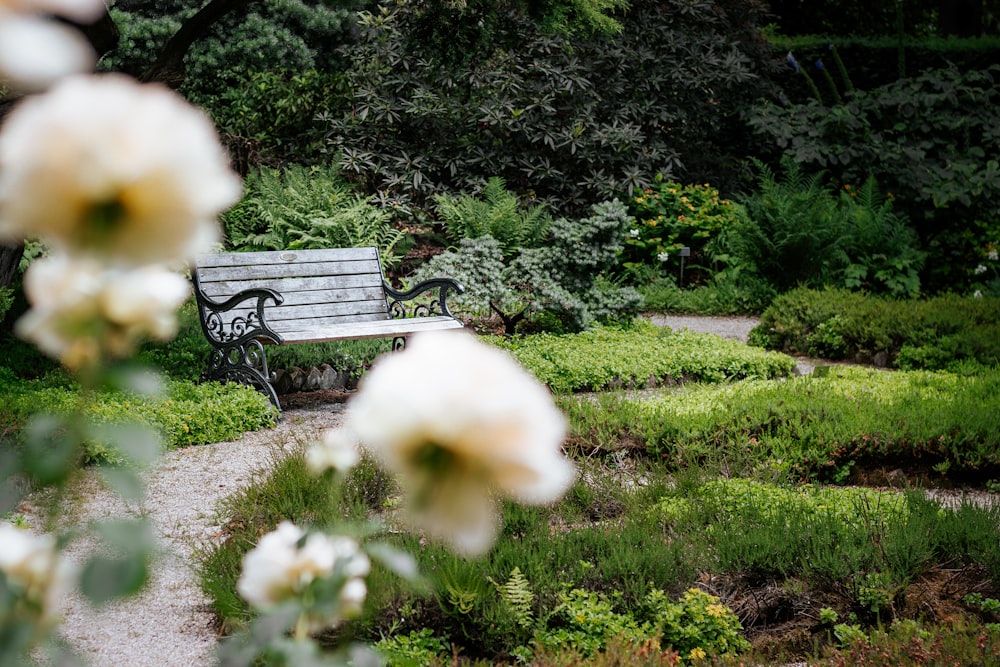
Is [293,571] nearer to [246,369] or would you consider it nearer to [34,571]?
[34,571]

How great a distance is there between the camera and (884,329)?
7.46m

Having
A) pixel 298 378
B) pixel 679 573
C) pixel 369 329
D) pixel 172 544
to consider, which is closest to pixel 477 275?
pixel 369 329

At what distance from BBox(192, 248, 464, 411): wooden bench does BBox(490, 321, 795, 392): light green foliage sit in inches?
29.6

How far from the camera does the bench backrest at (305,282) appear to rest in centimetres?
676

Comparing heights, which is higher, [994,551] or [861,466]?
[994,551]

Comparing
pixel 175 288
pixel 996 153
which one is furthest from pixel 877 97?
pixel 175 288

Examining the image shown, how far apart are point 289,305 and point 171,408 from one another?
1820 millimetres

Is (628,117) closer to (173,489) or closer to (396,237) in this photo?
(396,237)

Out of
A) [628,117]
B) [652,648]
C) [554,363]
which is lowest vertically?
[554,363]

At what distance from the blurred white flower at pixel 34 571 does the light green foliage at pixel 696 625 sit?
7.54 feet

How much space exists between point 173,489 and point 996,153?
11.8 m

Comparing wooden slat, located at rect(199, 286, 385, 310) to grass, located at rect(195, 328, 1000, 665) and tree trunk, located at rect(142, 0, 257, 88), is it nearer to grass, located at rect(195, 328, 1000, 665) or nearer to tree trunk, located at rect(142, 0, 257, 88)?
tree trunk, located at rect(142, 0, 257, 88)

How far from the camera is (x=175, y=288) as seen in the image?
2.32 feet

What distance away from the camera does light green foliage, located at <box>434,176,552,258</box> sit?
385 inches
